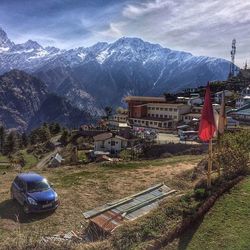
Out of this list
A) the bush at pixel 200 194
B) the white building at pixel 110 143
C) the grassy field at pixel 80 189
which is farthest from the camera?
the white building at pixel 110 143

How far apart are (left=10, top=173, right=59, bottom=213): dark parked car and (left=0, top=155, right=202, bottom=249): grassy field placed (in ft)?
1.26

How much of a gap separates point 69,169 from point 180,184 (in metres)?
9.88

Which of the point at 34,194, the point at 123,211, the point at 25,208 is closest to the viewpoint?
the point at 123,211

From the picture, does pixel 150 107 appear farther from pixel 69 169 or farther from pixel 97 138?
pixel 69 169

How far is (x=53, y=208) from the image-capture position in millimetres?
16297

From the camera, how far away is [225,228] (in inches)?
415

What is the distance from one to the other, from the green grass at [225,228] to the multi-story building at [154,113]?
5374cm

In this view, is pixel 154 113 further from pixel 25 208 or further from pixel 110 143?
pixel 25 208


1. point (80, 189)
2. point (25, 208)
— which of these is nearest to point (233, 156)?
point (80, 189)

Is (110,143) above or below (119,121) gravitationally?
below

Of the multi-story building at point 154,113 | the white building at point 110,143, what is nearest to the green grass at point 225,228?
the white building at point 110,143

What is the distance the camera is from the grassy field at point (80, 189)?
14.6 metres

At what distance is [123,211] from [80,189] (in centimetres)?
659

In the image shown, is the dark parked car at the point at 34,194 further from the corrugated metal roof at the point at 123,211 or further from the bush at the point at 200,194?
the bush at the point at 200,194
